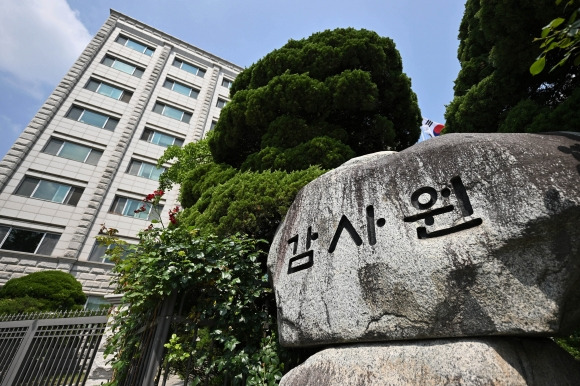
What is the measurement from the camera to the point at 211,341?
3.29 m

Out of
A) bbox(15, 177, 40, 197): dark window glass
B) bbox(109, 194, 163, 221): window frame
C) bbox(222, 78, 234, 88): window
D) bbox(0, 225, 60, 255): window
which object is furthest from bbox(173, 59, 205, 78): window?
bbox(0, 225, 60, 255): window

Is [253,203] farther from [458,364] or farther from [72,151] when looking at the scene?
[72,151]

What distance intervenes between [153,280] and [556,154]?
146 inches

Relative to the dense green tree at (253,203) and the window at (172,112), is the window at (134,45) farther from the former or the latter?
the dense green tree at (253,203)

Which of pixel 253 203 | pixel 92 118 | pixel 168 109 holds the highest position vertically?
pixel 168 109

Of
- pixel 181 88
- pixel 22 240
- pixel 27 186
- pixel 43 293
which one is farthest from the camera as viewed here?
pixel 181 88

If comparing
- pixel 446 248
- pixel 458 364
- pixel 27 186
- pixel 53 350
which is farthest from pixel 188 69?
pixel 458 364

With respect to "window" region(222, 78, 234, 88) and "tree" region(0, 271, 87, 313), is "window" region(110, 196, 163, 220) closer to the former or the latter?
"tree" region(0, 271, 87, 313)

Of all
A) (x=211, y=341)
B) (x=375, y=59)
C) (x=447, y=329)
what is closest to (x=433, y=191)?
(x=447, y=329)

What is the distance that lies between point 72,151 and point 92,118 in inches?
92.9

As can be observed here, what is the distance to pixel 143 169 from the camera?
16.9 meters

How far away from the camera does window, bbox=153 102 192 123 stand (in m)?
19.2

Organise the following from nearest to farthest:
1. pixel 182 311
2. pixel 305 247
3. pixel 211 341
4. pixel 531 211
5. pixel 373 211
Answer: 1. pixel 531 211
2. pixel 373 211
3. pixel 305 247
4. pixel 211 341
5. pixel 182 311

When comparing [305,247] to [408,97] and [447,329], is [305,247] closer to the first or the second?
[447,329]
